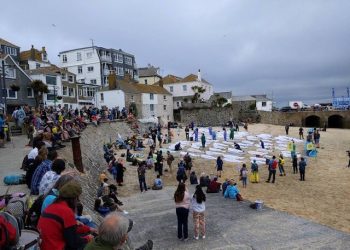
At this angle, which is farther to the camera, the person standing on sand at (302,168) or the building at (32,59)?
the building at (32,59)

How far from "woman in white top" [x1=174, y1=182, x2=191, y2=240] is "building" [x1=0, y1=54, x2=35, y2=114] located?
3502cm

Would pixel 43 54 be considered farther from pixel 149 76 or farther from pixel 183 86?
pixel 183 86

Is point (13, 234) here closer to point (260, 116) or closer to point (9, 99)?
point (9, 99)

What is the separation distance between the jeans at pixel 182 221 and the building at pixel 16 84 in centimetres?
3499

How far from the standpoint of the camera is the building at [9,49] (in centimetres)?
5094

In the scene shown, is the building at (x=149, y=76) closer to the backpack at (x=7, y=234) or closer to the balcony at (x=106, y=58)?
the balcony at (x=106, y=58)

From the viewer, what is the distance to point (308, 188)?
20359 millimetres

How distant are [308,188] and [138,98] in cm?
3898

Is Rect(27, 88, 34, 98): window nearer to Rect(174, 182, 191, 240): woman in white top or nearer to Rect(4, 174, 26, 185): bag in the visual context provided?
Rect(4, 174, 26, 185): bag

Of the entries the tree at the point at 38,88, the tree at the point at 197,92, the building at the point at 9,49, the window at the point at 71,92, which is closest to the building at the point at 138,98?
the window at the point at 71,92

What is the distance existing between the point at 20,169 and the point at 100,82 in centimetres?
5513

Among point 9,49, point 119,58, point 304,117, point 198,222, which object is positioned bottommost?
point 198,222

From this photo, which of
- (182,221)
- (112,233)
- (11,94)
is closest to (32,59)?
(11,94)

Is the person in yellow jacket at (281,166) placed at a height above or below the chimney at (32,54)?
below
